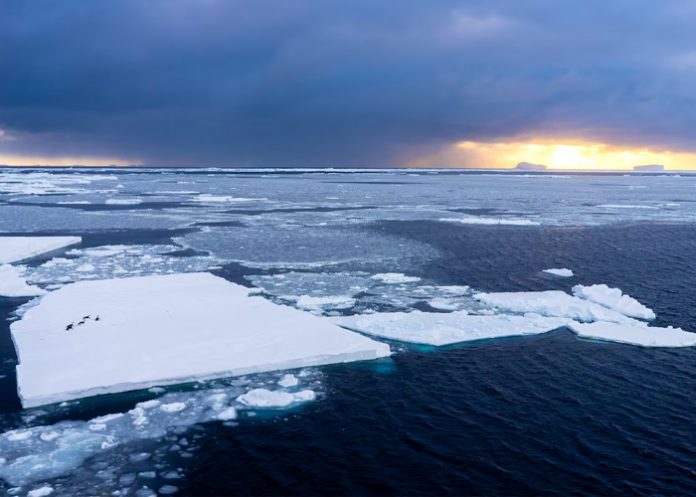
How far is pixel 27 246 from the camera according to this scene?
27.3 metres

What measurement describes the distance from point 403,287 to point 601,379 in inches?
343

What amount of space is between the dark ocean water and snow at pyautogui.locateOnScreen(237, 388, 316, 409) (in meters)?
0.37

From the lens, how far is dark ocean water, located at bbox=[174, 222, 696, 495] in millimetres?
8742


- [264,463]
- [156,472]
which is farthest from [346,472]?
[156,472]

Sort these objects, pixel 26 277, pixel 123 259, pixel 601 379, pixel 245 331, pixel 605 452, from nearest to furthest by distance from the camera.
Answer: pixel 605 452 < pixel 601 379 < pixel 245 331 < pixel 26 277 < pixel 123 259

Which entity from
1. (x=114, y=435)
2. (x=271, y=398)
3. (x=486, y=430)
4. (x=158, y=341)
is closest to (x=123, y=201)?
(x=158, y=341)

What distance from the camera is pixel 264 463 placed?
9.21 meters

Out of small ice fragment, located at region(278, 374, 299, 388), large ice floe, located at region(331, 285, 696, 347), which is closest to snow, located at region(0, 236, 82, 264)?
large ice floe, located at region(331, 285, 696, 347)

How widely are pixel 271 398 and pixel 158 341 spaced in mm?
3960

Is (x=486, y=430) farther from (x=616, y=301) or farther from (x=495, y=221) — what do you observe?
(x=495, y=221)

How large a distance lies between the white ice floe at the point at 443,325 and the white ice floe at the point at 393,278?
15.0 ft

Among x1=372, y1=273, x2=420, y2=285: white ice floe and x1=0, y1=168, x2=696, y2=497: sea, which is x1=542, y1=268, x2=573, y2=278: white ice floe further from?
x1=372, y1=273, x2=420, y2=285: white ice floe

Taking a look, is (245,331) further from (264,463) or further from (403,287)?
(403,287)

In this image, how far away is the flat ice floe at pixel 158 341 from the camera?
11.8 metres
